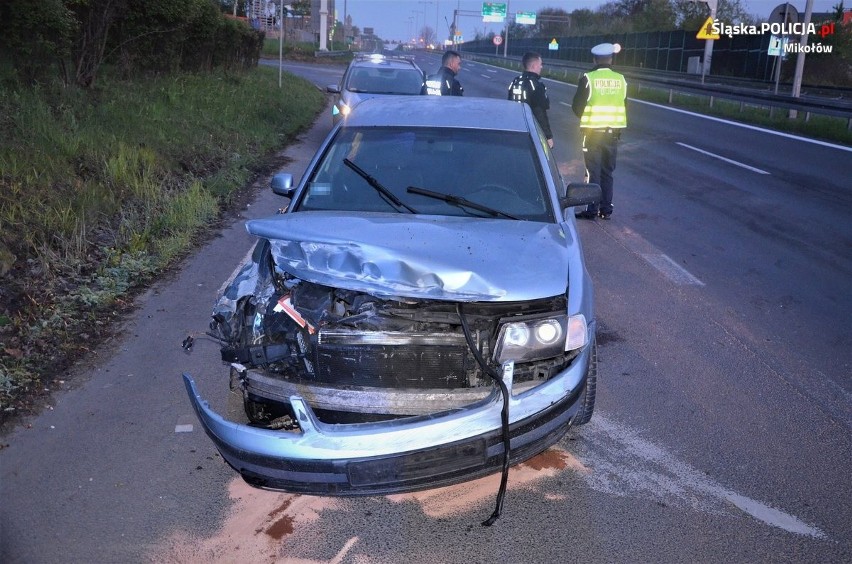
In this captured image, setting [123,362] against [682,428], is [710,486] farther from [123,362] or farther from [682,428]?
[123,362]

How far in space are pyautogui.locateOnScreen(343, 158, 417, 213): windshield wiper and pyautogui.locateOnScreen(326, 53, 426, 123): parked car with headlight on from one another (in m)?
9.38

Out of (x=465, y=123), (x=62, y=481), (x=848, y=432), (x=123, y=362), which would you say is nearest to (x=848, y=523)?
(x=848, y=432)

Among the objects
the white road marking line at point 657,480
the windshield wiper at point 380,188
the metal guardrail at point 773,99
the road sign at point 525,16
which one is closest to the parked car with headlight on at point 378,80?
the windshield wiper at point 380,188

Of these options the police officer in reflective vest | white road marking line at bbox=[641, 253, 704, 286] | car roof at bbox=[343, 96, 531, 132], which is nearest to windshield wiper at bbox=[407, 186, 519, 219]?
car roof at bbox=[343, 96, 531, 132]

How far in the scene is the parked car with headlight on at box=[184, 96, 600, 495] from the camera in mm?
3293

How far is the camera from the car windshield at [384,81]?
14602 mm

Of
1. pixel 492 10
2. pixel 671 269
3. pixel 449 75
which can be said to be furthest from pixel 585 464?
pixel 492 10

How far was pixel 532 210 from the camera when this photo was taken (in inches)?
187

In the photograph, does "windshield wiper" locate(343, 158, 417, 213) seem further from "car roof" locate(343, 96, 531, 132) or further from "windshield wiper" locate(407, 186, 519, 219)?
"car roof" locate(343, 96, 531, 132)

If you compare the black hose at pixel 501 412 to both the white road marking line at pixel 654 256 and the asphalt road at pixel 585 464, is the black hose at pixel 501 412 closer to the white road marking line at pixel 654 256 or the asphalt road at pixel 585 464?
the asphalt road at pixel 585 464

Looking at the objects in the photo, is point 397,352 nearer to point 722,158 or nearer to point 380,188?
point 380,188

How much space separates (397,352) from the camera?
3506 mm

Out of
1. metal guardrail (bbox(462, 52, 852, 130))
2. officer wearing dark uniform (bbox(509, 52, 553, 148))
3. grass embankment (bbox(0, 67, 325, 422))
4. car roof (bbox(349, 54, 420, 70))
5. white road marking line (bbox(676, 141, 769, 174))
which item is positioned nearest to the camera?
grass embankment (bbox(0, 67, 325, 422))

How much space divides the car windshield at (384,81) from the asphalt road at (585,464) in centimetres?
791
